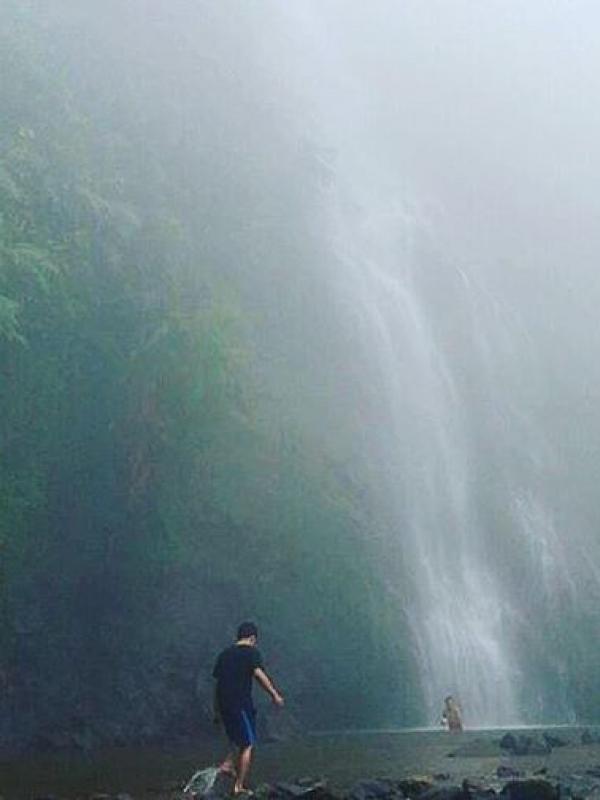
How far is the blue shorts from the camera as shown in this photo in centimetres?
970

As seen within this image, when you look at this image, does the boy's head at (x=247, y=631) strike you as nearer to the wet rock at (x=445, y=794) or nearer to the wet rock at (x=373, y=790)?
the wet rock at (x=373, y=790)

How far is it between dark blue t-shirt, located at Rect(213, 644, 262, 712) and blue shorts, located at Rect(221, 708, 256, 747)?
0.04 m

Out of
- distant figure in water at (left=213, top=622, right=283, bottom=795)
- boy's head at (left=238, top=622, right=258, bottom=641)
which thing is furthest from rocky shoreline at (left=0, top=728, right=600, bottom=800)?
boy's head at (left=238, top=622, right=258, bottom=641)

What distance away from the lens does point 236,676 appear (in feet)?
32.1

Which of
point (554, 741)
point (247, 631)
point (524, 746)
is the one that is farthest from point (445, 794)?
point (554, 741)

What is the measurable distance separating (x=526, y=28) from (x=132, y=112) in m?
38.2

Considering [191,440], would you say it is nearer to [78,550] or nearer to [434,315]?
[78,550]

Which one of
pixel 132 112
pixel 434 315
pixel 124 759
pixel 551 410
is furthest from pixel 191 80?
pixel 124 759

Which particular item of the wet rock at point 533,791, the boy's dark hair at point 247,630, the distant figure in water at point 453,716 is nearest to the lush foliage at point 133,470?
the distant figure in water at point 453,716

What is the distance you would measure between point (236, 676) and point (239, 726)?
0.39m

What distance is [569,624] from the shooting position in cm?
2431

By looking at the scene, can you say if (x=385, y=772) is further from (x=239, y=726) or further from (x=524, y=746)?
(x=524, y=746)

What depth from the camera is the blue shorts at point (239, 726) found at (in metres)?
9.70

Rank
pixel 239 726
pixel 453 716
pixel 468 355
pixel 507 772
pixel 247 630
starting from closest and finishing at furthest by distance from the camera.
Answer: pixel 239 726 → pixel 247 630 → pixel 507 772 → pixel 453 716 → pixel 468 355
